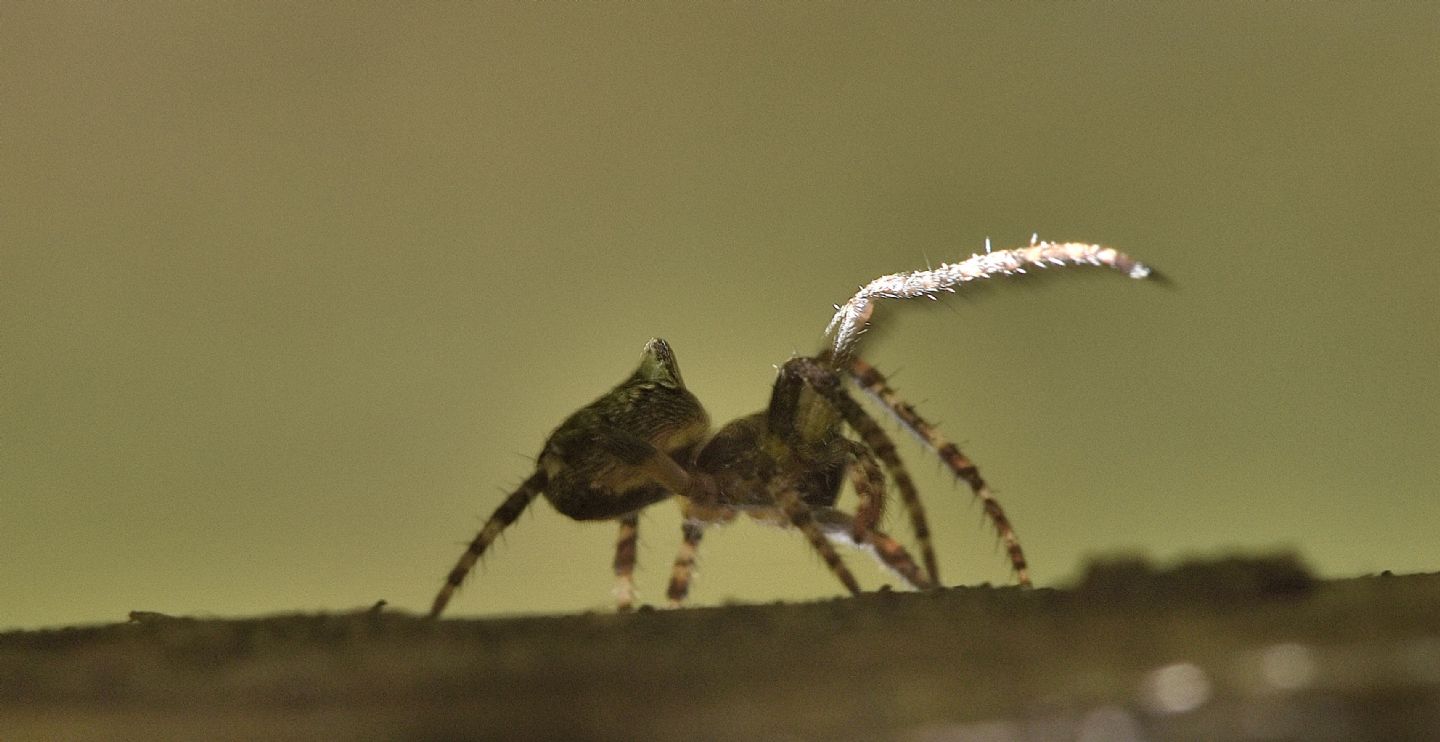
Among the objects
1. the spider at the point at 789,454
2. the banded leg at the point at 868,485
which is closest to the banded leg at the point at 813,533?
the spider at the point at 789,454

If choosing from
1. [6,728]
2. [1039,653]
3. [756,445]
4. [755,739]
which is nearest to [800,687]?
[755,739]

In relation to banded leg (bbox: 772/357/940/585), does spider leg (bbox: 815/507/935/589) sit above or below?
below

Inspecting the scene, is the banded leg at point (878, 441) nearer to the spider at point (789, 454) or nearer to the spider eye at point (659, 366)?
the spider at point (789, 454)

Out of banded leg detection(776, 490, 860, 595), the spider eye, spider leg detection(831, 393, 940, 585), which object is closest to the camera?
banded leg detection(776, 490, 860, 595)

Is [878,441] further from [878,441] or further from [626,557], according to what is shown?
[626,557]

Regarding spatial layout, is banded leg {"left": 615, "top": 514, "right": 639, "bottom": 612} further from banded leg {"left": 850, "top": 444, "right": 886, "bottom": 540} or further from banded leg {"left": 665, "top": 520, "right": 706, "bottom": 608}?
banded leg {"left": 850, "top": 444, "right": 886, "bottom": 540}

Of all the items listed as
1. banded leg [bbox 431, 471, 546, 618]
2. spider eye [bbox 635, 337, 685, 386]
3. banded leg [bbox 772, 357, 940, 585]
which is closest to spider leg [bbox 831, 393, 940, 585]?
banded leg [bbox 772, 357, 940, 585]

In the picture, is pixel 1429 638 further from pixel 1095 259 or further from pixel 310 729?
pixel 1095 259
